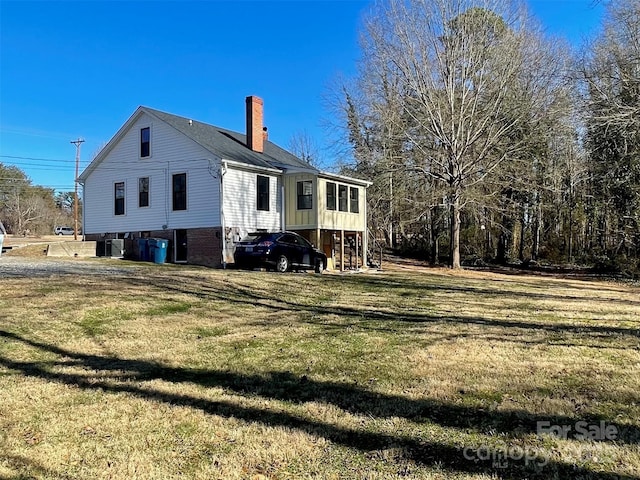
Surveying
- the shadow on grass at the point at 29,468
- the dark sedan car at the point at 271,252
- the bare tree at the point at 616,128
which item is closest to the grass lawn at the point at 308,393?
the shadow on grass at the point at 29,468

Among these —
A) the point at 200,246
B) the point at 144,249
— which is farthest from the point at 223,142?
the point at 144,249

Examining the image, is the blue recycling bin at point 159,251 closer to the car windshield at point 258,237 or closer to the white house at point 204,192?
the white house at point 204,192

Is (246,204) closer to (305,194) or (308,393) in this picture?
(305,194)

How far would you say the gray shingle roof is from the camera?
67.2ft

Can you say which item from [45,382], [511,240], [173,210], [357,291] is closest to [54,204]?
[173,210]

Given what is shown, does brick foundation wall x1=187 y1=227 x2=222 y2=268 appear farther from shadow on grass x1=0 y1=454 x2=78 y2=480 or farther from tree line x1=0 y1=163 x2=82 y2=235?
tree line x1=0 y1=163 x2=82 y2=235

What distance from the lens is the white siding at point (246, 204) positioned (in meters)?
19.7

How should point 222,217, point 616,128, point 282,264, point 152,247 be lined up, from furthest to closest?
1. point 152,247
2. point 222,217
3. point 282,264
4. point 616,128

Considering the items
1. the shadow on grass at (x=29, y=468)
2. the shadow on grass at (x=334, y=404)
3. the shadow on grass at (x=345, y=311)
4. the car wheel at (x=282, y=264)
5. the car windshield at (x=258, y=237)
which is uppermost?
the car windshield at (x=258, y=237)

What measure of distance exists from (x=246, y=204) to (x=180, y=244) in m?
3.46

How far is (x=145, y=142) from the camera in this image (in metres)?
22.1

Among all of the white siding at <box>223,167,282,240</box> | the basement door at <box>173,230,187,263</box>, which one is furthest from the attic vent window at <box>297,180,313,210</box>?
the basement door at <box>173,230,187,263</box>

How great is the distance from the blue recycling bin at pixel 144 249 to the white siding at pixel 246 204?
3.79 meters

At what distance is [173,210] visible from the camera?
21.0 meters
